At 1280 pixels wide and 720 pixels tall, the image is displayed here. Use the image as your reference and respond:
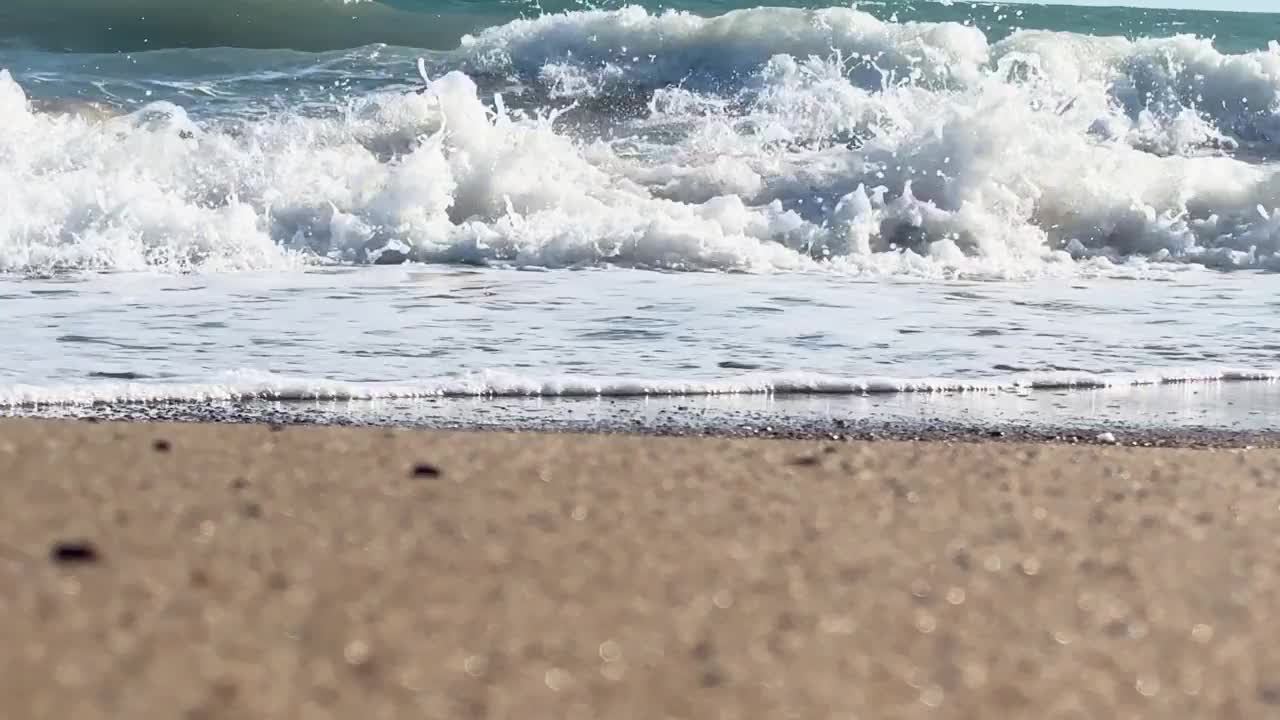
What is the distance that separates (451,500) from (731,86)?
10109mm

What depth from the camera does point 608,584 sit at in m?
1.85

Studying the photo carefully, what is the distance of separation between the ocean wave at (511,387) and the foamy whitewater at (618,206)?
0.04 feet

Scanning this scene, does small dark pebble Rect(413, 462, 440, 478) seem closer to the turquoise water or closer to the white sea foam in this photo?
the white sea foam

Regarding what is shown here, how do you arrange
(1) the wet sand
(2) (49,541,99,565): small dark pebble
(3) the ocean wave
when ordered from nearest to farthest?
(1) the wet sand < (2) (49,541,99,565): small dark pebble < (3) the ocean wave

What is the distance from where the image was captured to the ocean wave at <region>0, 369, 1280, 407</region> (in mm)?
3664

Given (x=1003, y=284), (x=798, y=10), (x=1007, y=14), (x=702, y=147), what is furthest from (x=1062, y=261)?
(x=1007, y=14)

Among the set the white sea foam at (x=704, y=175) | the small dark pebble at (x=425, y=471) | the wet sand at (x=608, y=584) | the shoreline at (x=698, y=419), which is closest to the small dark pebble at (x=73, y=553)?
the wet sand at (x=608, y=584)

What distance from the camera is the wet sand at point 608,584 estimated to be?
1.47m

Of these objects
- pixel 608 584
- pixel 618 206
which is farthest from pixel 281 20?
pixel 608 584

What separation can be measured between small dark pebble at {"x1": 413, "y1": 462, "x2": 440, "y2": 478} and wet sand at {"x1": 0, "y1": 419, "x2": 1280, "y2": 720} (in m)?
0.02

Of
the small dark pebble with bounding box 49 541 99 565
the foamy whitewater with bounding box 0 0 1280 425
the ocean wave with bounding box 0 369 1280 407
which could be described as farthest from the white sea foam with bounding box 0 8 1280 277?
the small dark pebble with bounding box 49 541 99 565

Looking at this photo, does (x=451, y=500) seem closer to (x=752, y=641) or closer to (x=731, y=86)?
(x=752, y=641)

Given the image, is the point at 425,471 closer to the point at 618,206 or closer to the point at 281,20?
the point at 618,206

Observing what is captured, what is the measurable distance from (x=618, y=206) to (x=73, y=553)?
20.6 feet
